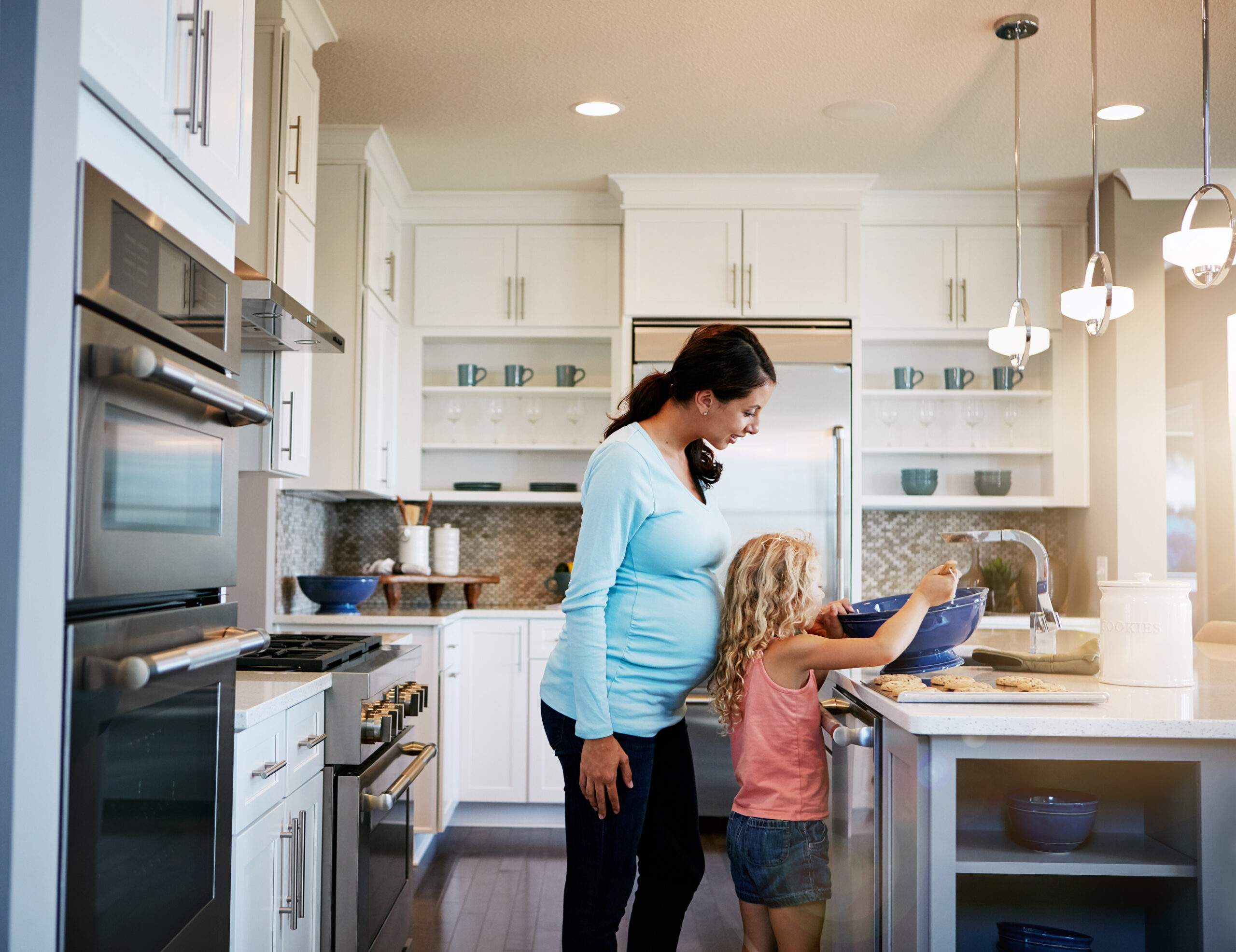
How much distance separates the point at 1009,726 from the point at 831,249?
9.44 ft

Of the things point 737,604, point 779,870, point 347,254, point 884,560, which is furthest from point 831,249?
point 779,870

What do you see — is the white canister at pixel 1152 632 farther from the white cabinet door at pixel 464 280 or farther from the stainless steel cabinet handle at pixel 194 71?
the white cabinet door at pixel 464 280

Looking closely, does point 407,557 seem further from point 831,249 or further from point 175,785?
point 175,785

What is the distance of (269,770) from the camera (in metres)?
1.66

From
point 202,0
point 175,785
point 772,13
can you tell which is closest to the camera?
point 175,785

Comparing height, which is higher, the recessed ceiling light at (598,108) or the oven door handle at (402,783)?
the recessed ceiling light at (598,108)

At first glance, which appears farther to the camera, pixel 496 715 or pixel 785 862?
pixel 496 715

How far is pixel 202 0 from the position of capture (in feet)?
4.32

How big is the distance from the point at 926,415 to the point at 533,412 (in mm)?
1692

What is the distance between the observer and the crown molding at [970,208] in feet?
14.1

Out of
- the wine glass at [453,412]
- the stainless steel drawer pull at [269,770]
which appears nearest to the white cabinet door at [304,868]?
the stainless steel drawer pull at [269,770]

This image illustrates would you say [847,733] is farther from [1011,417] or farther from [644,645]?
[1011,417]

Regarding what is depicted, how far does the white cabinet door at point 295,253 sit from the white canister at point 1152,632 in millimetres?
2089

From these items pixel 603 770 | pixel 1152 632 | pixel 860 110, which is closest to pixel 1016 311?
pixel 860 110
